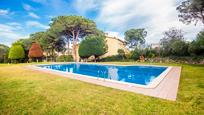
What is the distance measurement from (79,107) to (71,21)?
2392cm

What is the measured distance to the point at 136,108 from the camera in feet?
11.8

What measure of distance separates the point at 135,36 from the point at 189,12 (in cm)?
2072

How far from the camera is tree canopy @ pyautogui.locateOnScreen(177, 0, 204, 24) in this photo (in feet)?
48.9

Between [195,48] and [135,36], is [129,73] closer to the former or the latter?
[195,48]

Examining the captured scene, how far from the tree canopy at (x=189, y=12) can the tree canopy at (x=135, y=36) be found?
19422mm

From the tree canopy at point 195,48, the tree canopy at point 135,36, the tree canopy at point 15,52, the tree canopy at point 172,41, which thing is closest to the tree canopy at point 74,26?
the tree canopy at point 15,52

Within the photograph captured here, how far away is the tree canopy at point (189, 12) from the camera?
48.9 ft

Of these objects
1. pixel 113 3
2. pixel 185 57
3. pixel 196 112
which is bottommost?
pixel 196 112

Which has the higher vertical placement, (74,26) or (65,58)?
(74,26)

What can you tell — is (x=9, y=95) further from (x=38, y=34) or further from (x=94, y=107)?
(x=38, y=34)

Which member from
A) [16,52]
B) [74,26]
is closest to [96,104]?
[74,26]

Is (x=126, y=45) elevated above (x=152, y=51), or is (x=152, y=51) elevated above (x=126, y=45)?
(x=126, y=45)

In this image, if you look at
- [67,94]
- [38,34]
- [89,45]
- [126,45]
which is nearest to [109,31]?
[126,45]

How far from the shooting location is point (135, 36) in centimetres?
3675
